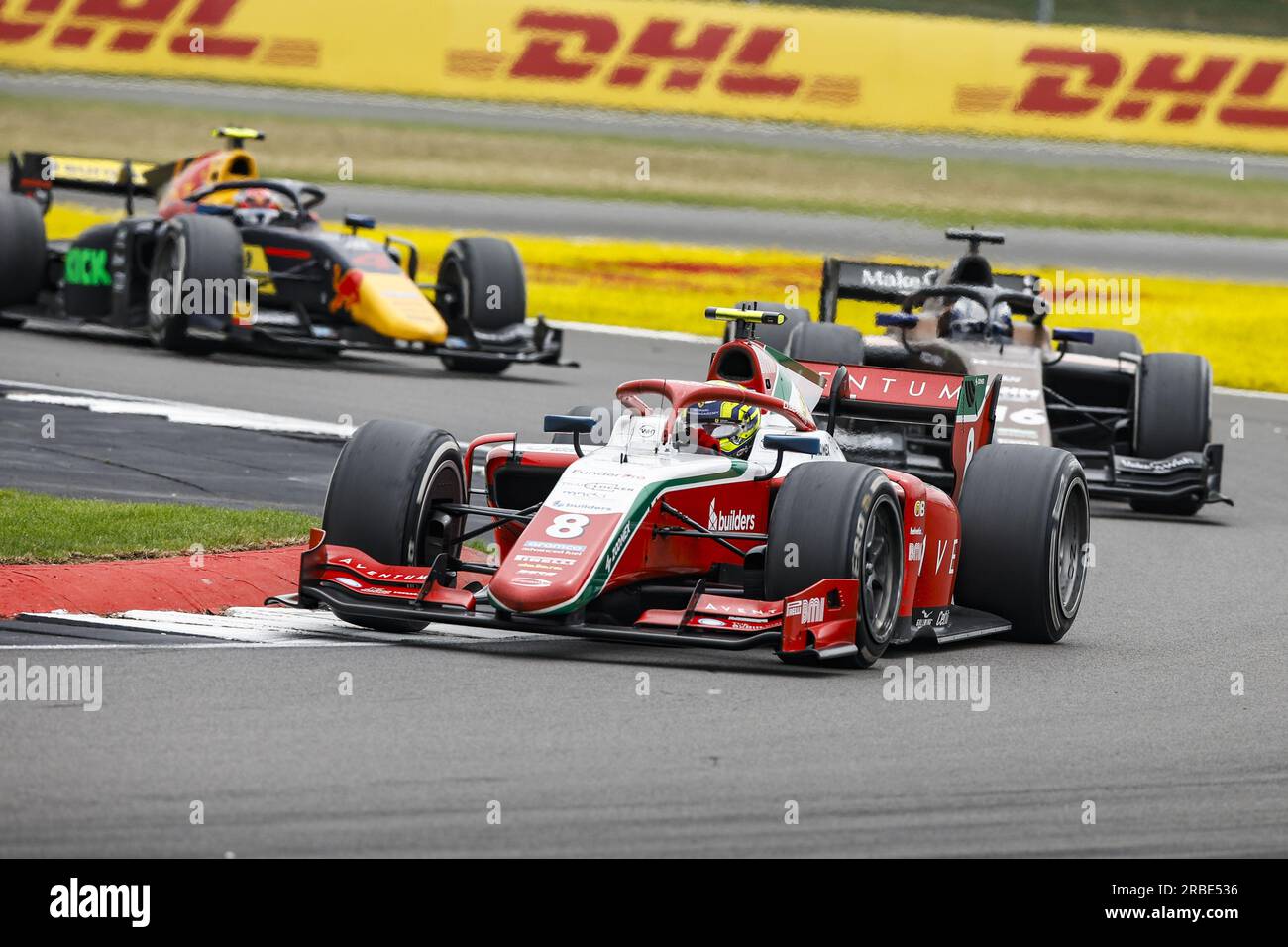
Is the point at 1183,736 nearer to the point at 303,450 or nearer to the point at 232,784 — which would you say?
the point at 232,784

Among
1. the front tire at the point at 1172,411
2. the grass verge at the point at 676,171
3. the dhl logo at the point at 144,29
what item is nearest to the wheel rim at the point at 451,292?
the front tire at the point at 1172,411

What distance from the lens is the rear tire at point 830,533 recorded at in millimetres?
9375

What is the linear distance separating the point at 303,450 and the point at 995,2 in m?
32.4

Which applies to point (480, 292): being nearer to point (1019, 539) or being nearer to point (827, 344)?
point (827, 344)

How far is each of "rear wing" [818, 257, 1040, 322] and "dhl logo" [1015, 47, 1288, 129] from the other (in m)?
20.1

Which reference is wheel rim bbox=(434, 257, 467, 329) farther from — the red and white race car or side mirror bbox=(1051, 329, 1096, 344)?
the red and white race car

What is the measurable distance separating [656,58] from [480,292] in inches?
740

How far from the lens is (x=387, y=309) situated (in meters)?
19.9

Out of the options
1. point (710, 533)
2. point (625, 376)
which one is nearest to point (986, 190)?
point (625, 376)

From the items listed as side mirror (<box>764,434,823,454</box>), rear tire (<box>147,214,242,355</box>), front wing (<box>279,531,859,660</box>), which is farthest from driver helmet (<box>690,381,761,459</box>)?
rear tire (<box>147,214,242,355</box>)

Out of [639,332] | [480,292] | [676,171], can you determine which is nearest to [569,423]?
[480,292]

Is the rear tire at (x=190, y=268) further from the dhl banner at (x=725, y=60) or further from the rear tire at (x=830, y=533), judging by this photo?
the dhl banner at (x=725, y=60)
